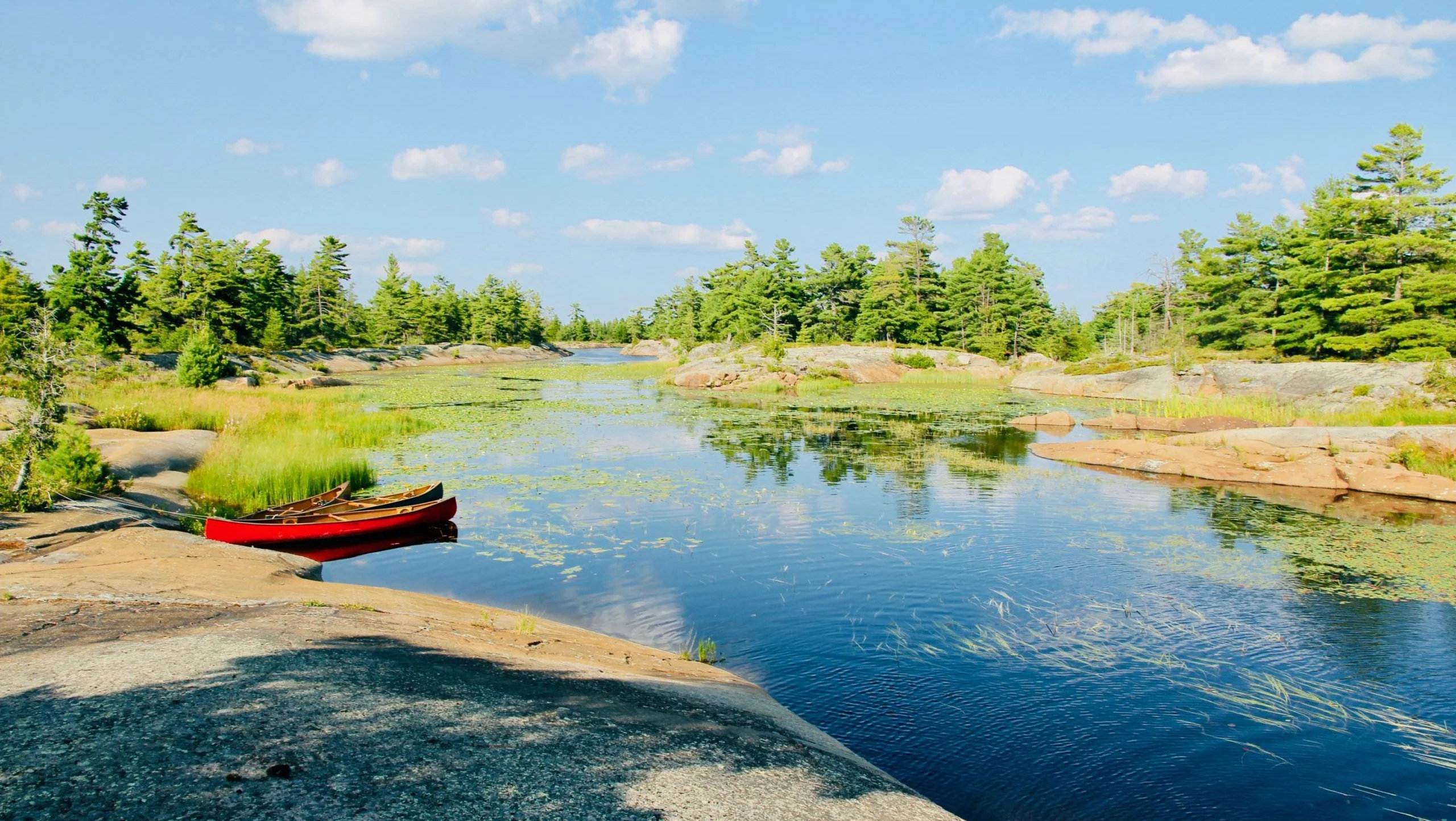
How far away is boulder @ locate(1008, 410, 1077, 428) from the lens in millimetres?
35438

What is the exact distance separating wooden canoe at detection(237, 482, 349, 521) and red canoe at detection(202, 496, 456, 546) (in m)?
0.29

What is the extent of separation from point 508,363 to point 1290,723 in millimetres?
101300

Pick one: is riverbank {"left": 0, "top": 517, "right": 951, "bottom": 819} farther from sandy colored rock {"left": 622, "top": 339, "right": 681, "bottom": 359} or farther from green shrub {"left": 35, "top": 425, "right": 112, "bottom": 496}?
sandy colored rock {"left": 622, "top": 339, "right": 681, "bottom": 359}

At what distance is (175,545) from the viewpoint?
1187 centimetres

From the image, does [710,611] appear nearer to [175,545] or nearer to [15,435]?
[175,545]

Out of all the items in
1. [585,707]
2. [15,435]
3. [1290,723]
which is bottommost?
[1290,723]

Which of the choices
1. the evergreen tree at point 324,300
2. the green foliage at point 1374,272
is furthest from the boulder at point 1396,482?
the evergreen tree at point 324,300

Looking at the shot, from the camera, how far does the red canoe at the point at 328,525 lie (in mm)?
13828

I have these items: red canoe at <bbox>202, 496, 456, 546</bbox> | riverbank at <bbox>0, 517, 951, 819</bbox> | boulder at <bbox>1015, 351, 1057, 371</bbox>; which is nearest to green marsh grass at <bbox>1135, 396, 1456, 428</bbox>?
boulder at <bbox>1015, 351, 1057, 371</bbox>

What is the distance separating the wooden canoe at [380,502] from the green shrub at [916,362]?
55010 millimetres

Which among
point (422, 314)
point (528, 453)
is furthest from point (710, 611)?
point (422, 314)

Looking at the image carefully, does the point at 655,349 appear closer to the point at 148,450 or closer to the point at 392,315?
the point at 392,315

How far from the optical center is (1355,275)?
43.2 metres

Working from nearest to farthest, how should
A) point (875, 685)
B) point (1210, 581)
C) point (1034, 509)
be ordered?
point (875, 685), point (1210, 581), point (1034, 509)
